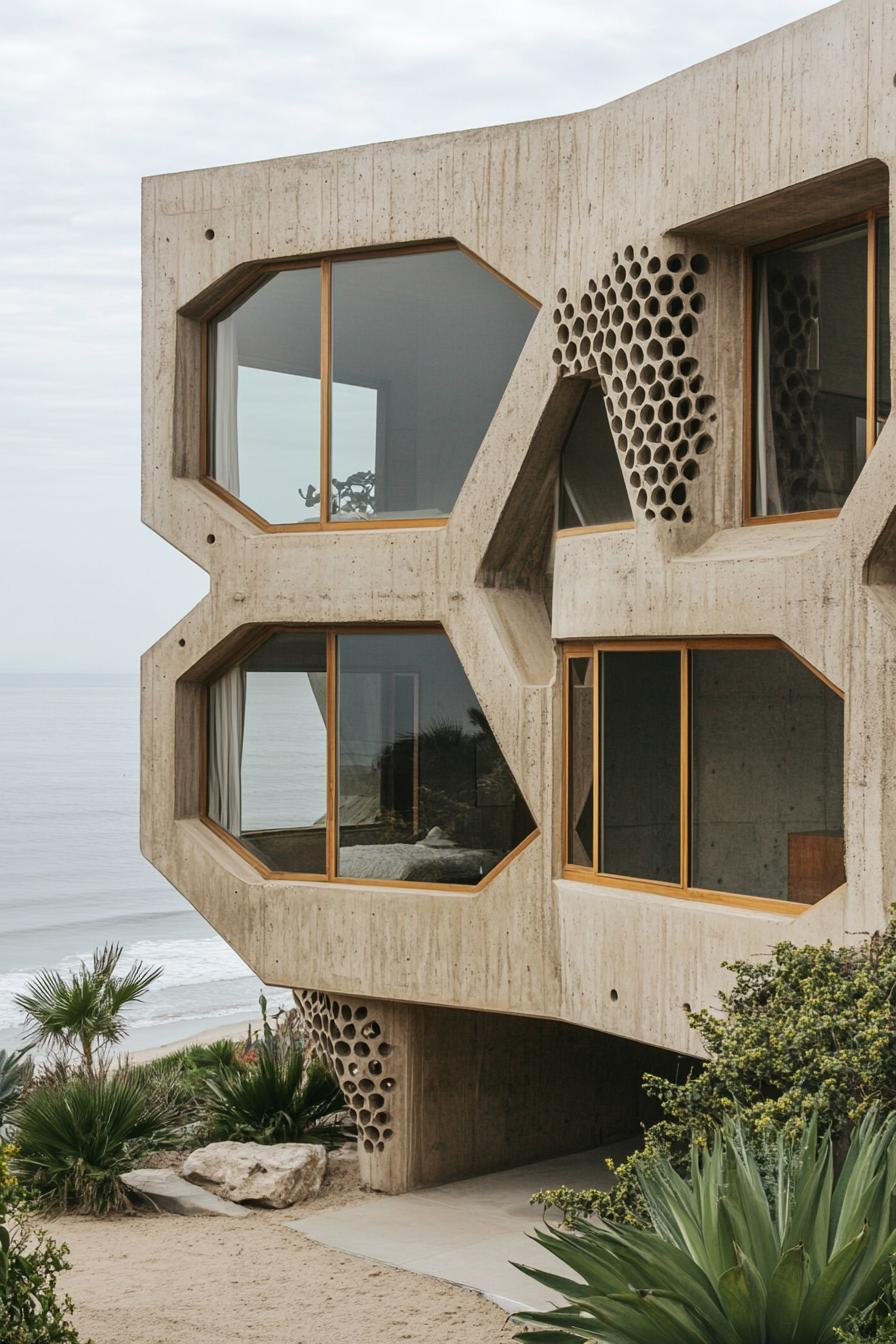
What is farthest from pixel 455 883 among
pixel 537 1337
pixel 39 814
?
pixel 39 814

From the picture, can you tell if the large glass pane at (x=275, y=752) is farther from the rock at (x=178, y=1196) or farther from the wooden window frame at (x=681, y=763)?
the rock at (x=178, y=1196)

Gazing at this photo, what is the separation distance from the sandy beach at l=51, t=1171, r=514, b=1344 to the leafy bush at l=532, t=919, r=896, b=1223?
246cm

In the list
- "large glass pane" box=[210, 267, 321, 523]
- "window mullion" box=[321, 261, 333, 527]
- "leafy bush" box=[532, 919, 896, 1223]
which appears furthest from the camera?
"large glass pane" box=[210, 267, 321, 523]

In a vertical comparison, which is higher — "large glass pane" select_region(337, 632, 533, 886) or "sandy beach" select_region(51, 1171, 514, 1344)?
"large glass pane" select_region(337, 632, 533, 886)

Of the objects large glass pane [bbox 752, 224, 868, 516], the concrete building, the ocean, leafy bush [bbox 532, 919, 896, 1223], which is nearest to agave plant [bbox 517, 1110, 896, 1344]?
leafy bush [bbox 532, 919, 896, 1223]

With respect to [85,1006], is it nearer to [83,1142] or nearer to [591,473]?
[83,1142]

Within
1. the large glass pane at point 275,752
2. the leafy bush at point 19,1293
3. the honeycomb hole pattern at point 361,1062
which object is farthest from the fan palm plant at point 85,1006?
the leafy bush at point 19,1293

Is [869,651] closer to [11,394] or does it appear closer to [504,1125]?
[504,1125]

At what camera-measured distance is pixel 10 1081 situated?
17.4m

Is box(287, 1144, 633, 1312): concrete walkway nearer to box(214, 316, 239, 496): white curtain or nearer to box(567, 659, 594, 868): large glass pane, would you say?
box(567, 659, 594, 868): large glass pane

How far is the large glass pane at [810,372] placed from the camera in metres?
10.6

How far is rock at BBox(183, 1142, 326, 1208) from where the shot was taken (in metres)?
14.3

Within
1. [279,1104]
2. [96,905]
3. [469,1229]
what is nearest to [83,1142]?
[279,1104]

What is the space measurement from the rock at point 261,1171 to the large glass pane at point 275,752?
2734mm
